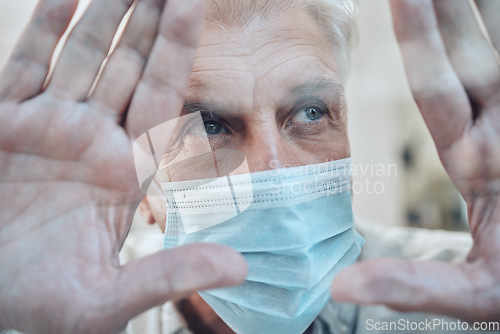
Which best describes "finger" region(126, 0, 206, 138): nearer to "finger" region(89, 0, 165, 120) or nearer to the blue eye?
"finger" region(89, 0, 165, 120)

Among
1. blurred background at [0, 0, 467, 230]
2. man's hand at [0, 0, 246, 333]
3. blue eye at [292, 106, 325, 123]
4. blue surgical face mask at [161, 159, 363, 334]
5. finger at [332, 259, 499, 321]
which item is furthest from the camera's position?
blurred background at [0, 0, 467, 230]

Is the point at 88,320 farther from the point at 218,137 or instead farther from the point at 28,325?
the point at 218,137

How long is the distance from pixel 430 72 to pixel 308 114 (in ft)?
1.42

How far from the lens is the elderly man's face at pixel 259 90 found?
3.31 ft

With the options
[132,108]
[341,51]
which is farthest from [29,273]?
[341,51]

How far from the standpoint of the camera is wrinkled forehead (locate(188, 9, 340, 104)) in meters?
1.01

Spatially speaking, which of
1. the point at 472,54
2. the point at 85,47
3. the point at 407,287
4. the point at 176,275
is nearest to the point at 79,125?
the point at 85,47

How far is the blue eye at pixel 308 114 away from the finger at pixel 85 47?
1.77 feet

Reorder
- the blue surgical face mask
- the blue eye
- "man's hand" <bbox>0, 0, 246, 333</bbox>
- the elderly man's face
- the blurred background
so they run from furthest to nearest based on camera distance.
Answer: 1. the blurred background
2. the blue eye
3. the elderly man's face
4. the blue surgical face mask
5. "man's hand" <bbox>0, 0, 246, 333</bbox>

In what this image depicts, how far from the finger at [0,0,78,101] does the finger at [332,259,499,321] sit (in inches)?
29.4

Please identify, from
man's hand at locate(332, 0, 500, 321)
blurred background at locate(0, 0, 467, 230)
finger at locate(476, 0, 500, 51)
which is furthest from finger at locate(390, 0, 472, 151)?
blurred background at locate(0, 0, 467, 230)

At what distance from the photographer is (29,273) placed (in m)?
0.76

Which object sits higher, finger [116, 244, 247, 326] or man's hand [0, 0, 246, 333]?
man's hand [0, 0, 246, 333]

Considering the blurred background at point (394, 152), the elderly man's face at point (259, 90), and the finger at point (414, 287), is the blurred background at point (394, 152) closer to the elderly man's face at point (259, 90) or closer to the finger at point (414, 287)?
the elderly man's face at point (259, 90)
